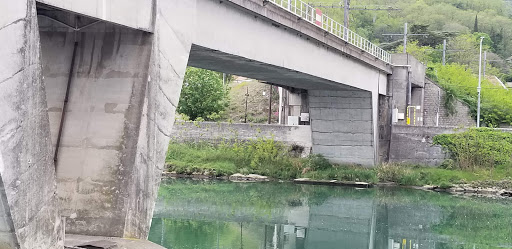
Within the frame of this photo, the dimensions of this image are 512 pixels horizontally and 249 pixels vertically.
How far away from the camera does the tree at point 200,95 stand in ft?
154

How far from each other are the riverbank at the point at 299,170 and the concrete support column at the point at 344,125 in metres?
0.64

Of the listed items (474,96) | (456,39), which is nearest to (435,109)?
(474,96)

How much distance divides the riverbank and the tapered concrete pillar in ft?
70.9

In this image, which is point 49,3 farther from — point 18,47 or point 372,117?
point 372,117

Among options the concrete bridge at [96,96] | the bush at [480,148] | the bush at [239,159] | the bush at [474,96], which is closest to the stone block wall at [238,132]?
the bush at [239,159]

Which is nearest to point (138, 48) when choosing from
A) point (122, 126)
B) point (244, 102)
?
point (122, 126)

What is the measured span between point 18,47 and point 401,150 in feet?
95.0

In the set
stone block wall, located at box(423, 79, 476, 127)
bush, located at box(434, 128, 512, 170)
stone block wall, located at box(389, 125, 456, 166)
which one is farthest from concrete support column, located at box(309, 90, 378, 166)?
stone block wall, located at box(423, 79, 476, 127)

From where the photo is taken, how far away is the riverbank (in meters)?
33.0

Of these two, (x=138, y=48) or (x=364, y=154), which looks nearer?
(x=138, y=48)

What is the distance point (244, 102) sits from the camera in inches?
2146

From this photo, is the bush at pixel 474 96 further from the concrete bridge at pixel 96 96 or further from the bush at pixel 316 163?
the concrete bridge at pixel 96 96

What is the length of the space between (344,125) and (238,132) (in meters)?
6.53

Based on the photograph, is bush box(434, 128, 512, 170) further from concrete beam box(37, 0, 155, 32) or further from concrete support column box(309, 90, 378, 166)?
concrete beam box(37, 0, 155, 32)
